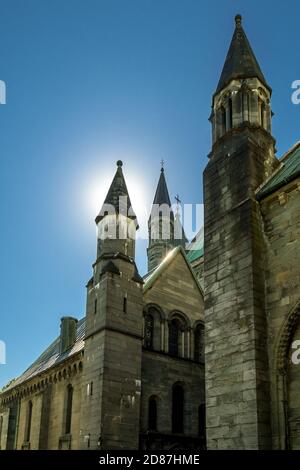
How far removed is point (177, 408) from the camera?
23234 mm

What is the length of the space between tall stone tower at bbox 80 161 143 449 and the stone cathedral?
0.05 metres

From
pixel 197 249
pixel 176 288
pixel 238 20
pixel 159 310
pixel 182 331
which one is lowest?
pixel 182 331

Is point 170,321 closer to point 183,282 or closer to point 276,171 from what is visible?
point 183,282

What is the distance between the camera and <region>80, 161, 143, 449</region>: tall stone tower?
63.9ft

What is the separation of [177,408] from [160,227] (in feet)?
99.0

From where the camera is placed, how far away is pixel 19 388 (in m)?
32.8

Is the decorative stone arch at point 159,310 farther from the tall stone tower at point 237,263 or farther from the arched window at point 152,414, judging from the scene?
the tall stone tower at point 237,263

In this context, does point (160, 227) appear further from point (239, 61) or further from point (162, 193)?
point (239, 61)

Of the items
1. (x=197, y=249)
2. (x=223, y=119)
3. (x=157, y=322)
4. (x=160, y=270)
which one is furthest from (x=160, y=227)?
(x=223, y=119)

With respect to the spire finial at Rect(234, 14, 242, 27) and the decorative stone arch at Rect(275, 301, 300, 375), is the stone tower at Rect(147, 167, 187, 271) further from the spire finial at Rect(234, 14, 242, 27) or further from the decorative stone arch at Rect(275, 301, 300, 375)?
the decorative stone arch at Rect(275, 301, 300, 375)

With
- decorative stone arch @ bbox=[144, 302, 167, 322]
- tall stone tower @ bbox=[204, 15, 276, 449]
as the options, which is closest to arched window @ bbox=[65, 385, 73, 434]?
decorative stone arch @ bbox=[144, 302, 167, 322]

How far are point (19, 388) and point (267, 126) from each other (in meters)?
24.8
